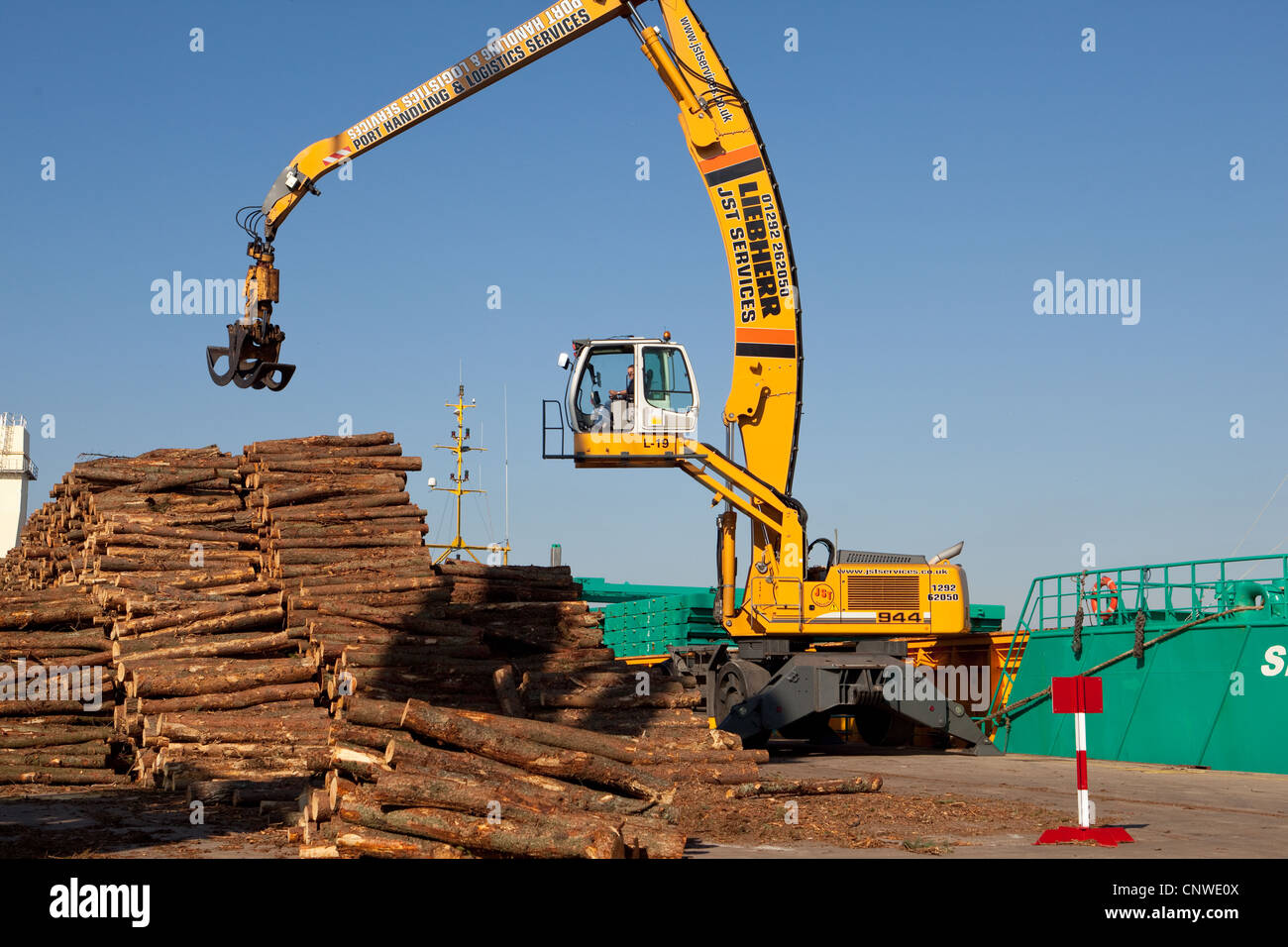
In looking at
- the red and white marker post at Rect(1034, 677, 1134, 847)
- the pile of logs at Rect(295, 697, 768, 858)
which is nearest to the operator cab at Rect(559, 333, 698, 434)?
the pile of logs at Rect(295, 697, 768, 858)

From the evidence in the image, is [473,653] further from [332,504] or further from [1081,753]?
[1081,753]

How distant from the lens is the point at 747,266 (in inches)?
758

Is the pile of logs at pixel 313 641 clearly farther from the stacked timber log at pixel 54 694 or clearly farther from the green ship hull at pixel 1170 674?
the green ship hull at pixel 1170 674

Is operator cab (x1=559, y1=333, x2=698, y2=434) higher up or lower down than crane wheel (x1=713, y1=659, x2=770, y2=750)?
higher up

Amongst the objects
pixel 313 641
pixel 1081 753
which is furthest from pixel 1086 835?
pixel 313 641

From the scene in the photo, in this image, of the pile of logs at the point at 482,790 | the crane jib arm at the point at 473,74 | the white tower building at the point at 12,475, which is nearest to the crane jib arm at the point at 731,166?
the crane jib arm at the point at 473,74

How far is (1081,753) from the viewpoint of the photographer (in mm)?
10352

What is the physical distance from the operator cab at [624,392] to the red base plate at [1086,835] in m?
9.79

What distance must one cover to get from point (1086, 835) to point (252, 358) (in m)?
11.0

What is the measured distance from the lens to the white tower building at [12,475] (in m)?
73.9

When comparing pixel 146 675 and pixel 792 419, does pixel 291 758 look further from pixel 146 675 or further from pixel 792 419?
pixel 792 419

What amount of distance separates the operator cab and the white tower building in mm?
65284

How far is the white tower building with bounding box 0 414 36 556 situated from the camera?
73.9 metres

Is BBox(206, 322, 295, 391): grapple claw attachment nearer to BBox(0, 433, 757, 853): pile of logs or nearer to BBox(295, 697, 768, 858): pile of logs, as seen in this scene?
BBox(0, 433, 757, 853): pile of logs
